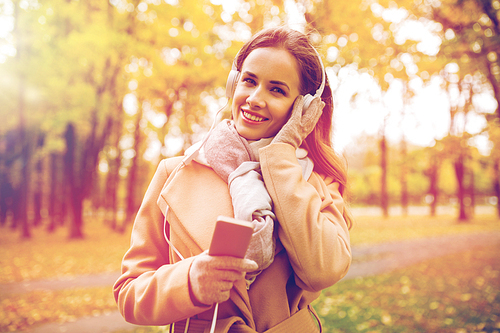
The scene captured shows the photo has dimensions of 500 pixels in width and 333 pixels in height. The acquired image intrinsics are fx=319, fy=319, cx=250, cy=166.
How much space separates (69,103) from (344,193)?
1176 centimetres

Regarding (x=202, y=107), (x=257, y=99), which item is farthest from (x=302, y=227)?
(x=202, y=107)

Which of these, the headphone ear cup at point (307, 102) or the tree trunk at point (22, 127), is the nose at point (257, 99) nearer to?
the headphone ear cup at point (307, 102)

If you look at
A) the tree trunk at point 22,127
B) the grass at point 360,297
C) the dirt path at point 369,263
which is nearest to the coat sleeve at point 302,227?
the grass at point 360,297

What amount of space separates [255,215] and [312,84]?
0.74 m

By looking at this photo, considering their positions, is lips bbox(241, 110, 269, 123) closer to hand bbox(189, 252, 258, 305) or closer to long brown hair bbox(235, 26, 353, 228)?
long brown hair bbox(235, 26, 353, 228)

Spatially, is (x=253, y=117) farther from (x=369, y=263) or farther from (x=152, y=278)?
(x=369, y=263)

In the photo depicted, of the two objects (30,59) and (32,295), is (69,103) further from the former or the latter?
(32,295)

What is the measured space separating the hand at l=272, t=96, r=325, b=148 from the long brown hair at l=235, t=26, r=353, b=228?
12 cm

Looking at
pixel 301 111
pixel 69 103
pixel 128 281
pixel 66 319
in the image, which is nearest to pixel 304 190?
pixel 301 111

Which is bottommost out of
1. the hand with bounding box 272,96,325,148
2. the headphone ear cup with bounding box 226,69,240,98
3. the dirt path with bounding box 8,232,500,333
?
the dirt path with bounding box 8,232,500,333

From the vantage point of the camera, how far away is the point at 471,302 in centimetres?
604

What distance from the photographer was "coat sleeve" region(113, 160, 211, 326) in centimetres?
111

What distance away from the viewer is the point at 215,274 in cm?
102

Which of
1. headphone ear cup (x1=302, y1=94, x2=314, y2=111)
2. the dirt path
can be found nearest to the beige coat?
headphone ear cup (x1=302, y1=94, x2=314, y2=111)
